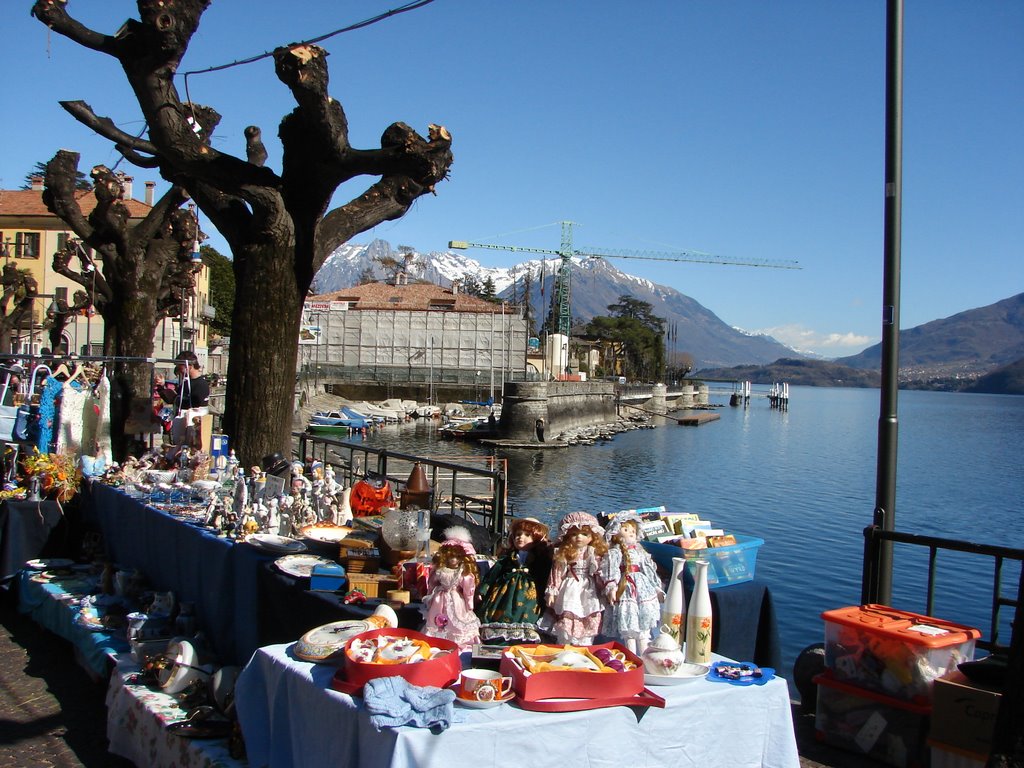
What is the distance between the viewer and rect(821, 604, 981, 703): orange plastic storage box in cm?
488

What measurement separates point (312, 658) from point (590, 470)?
42035mm

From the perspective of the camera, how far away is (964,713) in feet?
14.8

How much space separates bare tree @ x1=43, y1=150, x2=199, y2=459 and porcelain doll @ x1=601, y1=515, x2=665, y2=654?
984 centimetres

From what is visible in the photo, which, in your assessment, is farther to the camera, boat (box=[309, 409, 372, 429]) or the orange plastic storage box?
boat (box=[309, 409, 372, 429])

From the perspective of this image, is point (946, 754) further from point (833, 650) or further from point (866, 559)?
point (866, 559)

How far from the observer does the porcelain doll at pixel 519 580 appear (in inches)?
163

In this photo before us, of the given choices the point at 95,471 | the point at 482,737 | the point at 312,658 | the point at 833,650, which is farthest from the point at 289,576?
the point at 95,471

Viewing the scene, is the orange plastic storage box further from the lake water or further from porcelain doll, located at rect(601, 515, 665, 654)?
the lake water

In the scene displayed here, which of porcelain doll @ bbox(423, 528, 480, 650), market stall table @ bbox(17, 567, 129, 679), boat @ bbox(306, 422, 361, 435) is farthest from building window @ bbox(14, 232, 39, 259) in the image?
porcelain doll @ bbox(423, 528, 480, 650)

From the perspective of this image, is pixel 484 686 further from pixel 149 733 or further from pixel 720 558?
pixel 149 733

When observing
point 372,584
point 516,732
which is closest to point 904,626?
point 516,732

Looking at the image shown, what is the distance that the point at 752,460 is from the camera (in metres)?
54.3

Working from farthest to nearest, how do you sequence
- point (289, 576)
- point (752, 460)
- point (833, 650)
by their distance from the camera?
point (752, 460) < point (833, 650) < point (289, 576)

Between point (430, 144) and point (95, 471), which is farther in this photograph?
point (95, 471)
